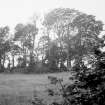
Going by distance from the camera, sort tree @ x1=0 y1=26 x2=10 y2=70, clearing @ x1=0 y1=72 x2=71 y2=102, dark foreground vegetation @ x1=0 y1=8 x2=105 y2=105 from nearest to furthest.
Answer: clearing @ x1=0 y1=72 x2=71 y2=102, dark foreground vegetation @ x1=0 y1=8 x2=105 y2=105, tree @ x1=0 y1=26 x2=10 y2=70

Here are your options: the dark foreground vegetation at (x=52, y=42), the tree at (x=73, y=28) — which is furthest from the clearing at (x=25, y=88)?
the tree at (x=73, y=28)

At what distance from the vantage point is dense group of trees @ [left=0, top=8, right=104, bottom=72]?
3559cm

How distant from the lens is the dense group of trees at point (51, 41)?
35.6 m

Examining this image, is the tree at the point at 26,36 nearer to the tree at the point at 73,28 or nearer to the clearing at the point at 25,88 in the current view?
the tree at the point at 73,28

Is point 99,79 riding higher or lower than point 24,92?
higher

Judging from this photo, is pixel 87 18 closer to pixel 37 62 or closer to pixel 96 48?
pixel 37 62

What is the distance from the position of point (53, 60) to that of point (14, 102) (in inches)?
952

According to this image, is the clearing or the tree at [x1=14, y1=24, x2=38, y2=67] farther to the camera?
the tree at [x1=14, y1=24, x2=38, y2=67]

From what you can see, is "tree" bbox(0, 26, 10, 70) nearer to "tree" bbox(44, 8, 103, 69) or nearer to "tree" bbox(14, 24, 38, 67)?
"tree" bbox(14, 24, 38, 67)

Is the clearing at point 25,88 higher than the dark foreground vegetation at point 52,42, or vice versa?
the dark foreground vegetation at point 52,42

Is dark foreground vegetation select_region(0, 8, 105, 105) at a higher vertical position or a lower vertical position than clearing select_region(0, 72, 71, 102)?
higher

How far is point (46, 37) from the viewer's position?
133 feet

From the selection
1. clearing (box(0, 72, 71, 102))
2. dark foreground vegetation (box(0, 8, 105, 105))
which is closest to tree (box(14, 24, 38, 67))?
dark foreground vegetation (box(0, 8, 105, 105))

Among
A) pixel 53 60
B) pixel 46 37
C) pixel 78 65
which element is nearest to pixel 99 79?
pixel 78 65
